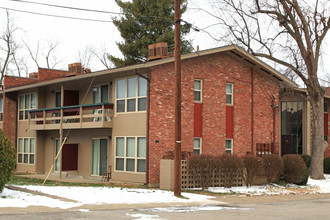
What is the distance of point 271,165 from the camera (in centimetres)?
2288

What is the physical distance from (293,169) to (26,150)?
59.9 feet

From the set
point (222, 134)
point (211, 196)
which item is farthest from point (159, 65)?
point (211, 196)

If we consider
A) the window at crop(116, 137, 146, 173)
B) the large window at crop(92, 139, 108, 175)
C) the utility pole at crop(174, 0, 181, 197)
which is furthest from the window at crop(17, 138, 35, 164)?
the utility pole at crop(174, 0, 181, 197)

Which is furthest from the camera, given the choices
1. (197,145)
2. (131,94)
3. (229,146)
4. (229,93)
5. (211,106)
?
(229,93)

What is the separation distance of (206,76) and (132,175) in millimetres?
6418

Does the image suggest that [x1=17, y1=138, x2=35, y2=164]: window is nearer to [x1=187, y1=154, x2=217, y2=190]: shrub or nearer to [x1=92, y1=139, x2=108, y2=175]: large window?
[x1=92, y1=139, x2=108, y2=175]: large window

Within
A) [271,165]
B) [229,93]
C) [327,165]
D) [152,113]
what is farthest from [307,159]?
[152,113]

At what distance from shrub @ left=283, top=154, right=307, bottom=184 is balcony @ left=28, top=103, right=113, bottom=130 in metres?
9.15

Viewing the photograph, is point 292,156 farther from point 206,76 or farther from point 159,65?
point 159,65

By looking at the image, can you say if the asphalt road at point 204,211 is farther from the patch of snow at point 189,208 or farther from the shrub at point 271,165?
the shrub at point 271,165

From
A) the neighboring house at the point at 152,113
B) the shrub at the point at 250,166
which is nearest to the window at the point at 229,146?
the neighboring house at the point at 152,113

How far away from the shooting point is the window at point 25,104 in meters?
32.2

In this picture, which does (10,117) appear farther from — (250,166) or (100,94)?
(250,166)

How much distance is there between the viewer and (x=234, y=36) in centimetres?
2889
